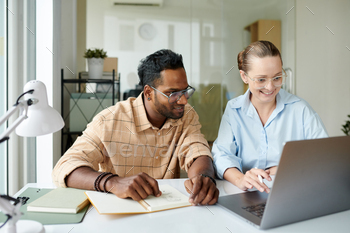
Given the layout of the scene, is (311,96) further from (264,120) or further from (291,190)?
(291,190)

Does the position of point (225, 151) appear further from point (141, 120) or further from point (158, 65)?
point (158, 65)

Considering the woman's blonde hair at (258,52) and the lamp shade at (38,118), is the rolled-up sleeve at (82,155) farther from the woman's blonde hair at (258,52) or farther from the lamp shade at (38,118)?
the woman's blonde hair at (258,52)

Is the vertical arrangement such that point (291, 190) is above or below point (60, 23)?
below

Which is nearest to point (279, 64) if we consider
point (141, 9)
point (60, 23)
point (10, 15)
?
point (10, 15)

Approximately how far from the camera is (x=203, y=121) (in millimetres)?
3496

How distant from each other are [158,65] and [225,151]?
534mm

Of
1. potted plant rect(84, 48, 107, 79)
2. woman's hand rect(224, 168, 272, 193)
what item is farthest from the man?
potted plant rect(84, 48, 107, 79)

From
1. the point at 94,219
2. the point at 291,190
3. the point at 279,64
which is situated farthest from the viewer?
the point at 279,64

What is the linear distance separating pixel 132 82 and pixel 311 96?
7.61ft

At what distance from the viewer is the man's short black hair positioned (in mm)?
1437

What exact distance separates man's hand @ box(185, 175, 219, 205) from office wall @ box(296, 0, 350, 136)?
3266 mm

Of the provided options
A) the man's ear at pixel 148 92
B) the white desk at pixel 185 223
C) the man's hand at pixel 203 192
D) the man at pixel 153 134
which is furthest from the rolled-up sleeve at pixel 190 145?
the white desk at pixel 185 223

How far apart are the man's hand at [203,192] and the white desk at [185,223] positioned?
3 cm

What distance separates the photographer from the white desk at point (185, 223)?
75 cm
